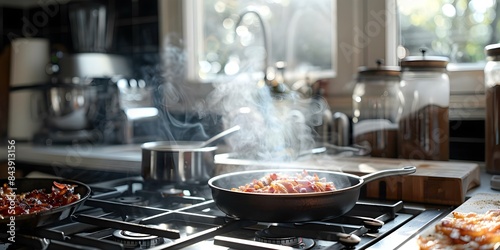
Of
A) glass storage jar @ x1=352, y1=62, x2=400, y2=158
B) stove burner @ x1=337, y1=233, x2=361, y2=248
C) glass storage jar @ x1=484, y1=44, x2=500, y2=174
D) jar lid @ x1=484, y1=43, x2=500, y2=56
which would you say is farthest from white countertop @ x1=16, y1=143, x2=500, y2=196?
stove burner @ x1=337, y1=233, x2=361, y2=248

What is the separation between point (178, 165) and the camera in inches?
46.7

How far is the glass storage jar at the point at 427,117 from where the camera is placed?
4.60 ft

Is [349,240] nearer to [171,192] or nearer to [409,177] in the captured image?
[409,177]

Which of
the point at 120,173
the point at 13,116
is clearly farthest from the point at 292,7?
the point at 13,116

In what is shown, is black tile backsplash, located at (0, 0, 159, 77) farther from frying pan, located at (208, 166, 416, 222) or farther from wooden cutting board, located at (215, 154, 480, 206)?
frying pan, located at (208, 166, 416, 222)

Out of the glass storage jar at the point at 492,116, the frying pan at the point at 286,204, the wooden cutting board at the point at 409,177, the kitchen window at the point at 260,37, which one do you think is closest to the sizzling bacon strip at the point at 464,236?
the frying pan at the point at 286,204

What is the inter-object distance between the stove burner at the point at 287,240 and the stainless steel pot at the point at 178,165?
0.38 meters

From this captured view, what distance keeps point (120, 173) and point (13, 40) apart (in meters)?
1.26

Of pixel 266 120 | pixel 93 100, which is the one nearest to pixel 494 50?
pixel 266 120

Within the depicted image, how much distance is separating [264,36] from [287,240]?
3.90 feet

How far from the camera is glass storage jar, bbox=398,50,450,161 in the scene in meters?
1.40

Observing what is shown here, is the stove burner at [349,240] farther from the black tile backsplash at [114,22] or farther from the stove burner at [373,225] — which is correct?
the black tile backsplash at [114,22]

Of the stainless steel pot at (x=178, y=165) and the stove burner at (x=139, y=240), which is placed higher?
the stainless steel pot at (x=178, y=165)

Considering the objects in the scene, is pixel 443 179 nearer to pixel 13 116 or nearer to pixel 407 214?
pixel 407 214
